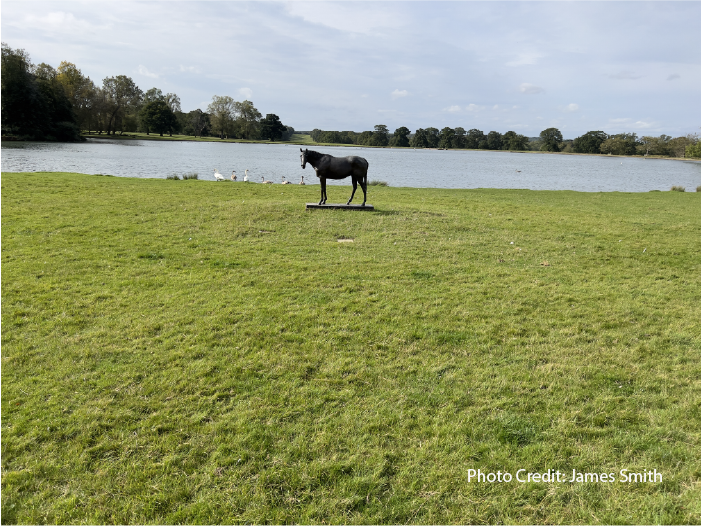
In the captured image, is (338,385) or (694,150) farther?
(694,150)

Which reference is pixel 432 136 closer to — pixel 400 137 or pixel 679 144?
pixel 400 137

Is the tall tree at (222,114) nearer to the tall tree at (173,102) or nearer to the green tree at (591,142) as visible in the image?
the tall tree at (173,102)

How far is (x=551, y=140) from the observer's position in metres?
133

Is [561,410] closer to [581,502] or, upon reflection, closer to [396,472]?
[581,502]

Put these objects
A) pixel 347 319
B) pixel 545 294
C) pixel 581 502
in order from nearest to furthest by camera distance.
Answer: pixel 581 502, pixel 347 319, pixel 545 294

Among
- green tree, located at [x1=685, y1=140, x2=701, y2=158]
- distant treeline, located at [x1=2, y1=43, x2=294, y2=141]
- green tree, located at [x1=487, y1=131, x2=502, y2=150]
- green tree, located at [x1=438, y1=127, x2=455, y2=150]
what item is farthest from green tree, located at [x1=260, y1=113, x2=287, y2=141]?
green tree, located at [x1=685, y1=140, x2=701, y2=158]

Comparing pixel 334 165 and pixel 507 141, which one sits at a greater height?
pixel 507 141

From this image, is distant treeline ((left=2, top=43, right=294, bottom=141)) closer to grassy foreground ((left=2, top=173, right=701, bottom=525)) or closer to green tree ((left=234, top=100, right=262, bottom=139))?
green tree ((left=234, top=100, right=262, bottom=139))

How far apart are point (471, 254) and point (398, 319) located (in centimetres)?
438

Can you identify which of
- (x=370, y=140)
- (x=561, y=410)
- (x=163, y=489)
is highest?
(x=370, y=140)

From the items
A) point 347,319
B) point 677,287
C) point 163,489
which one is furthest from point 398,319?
point 677,287

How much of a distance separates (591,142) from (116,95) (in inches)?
5511

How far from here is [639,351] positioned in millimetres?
4793

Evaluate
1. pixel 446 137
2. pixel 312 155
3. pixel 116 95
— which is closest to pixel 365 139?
pixel 446 137
